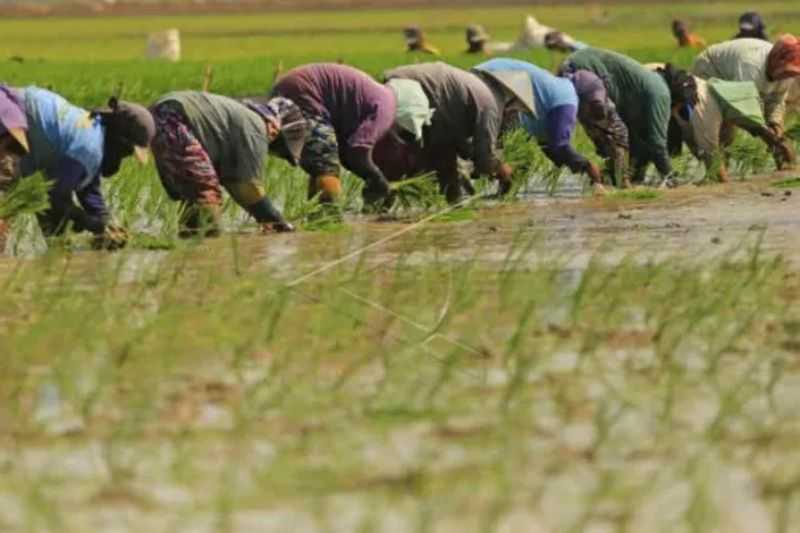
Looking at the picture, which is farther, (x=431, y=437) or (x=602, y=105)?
(x=602, y=105)

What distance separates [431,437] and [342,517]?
0.69m

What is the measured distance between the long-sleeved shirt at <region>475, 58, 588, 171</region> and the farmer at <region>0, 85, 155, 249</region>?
320 cm

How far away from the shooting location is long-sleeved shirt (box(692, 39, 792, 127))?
13.6 meters

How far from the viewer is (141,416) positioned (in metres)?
4.61

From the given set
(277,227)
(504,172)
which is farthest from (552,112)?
(277,227)

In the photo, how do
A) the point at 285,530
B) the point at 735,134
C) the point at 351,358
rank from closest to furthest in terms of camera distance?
1. the point at 285,530
2. the point at 351,358
3. the point at 735,134

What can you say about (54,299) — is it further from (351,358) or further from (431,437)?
(431,437)

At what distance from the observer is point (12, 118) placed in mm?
8008

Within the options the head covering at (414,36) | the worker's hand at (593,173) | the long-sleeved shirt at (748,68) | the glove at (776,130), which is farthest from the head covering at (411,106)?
the head covering at (414,36)

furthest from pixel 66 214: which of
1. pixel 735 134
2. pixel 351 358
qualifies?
pixel 735 134

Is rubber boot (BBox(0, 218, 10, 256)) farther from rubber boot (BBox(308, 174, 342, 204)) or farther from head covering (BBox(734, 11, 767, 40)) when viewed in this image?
head covering (BBox(734, 11, 767, 40))

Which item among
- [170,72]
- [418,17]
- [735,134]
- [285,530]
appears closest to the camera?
[285,530]

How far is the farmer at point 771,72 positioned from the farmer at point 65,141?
18.9ft

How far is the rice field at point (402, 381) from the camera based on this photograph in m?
3.97
